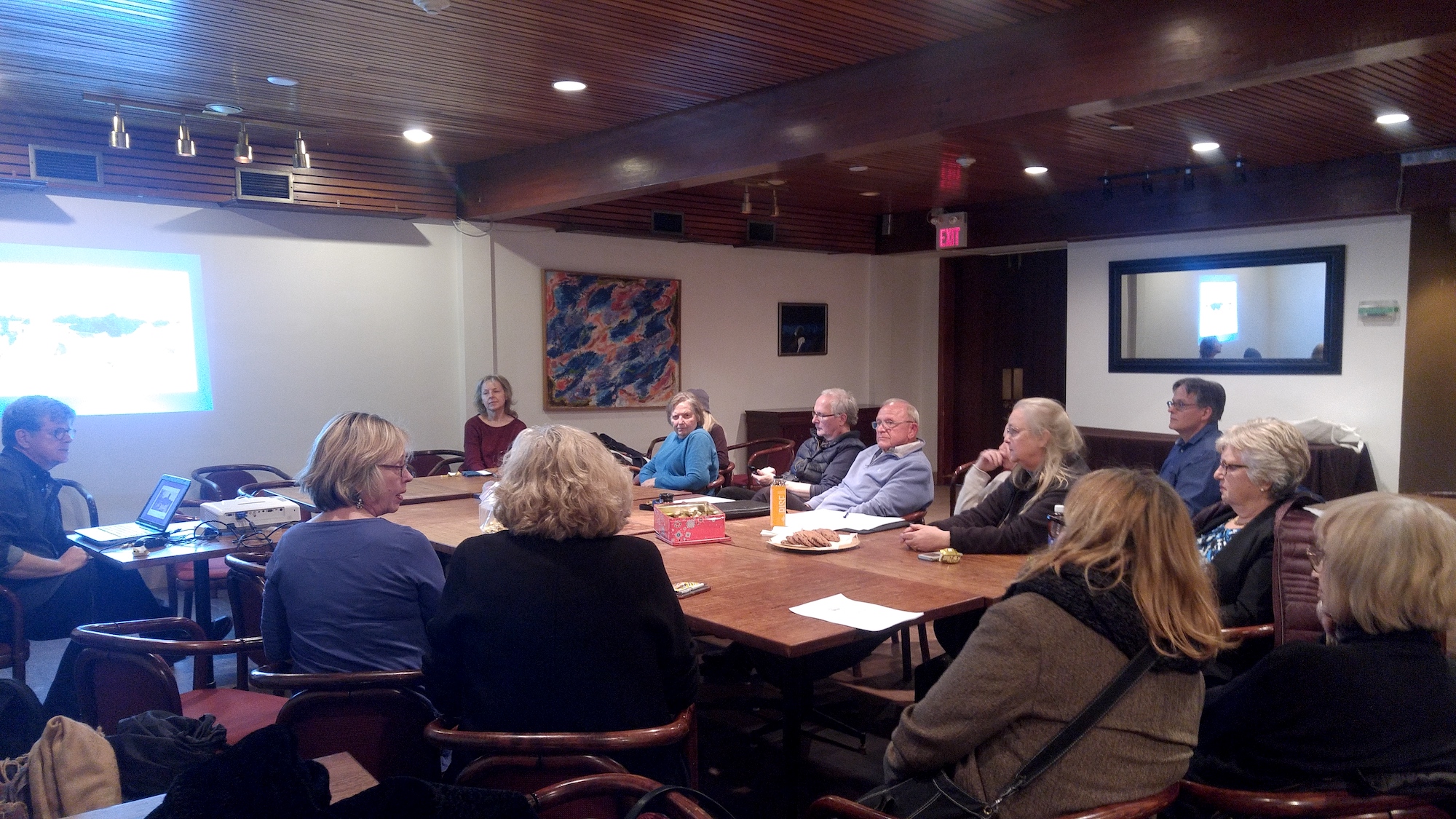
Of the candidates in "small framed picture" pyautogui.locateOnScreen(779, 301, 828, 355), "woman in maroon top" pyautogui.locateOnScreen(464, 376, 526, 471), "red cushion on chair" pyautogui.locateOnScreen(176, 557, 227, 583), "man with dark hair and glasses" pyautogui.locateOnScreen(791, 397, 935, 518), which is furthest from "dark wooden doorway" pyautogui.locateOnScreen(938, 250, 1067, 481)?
"red cushion on chair" pyautogui.locateOnScreen(176, 557, 227, 583)

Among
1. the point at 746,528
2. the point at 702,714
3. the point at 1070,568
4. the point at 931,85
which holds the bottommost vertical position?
the point at 702,714

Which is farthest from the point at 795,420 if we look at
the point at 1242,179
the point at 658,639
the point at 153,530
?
the point at 658,639

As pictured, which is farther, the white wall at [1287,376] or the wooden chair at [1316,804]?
the white wall at [1287,376]

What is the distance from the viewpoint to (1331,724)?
1.90 metres

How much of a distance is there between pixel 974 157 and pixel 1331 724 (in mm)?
A: 5727

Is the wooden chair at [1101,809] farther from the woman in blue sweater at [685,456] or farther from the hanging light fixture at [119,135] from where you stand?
the hanging light fixture at [119,135]

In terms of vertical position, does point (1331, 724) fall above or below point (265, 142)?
below

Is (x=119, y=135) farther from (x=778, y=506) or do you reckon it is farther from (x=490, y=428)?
(x=778, y=506)

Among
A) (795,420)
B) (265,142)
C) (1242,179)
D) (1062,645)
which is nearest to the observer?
(1062,645)

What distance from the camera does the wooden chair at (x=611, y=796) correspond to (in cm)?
161

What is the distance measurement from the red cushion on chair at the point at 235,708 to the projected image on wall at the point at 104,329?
4.07 m

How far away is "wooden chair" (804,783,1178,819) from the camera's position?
1.76m

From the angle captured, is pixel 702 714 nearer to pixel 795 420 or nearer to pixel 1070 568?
pixel 1070 568

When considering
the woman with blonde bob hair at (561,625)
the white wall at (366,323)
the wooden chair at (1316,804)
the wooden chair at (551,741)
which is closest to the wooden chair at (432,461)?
the white wall at (366,323)
